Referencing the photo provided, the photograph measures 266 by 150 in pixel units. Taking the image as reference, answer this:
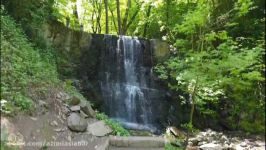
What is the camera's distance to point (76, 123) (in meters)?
6.59

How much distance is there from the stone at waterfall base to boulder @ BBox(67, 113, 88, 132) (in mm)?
153

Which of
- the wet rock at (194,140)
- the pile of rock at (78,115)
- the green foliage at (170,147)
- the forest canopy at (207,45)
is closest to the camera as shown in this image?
the pile of rock at (78,115)

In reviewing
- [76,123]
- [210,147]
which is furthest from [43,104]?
[210,147]

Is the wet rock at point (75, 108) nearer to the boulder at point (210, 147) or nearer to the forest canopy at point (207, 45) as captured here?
the forest canopy at point (207, 45)

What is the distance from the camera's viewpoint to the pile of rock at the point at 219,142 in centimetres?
908

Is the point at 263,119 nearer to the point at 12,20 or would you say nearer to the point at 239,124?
the point at 239,124

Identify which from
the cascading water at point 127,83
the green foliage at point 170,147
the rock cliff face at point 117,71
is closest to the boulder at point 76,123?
the green foliage at point 170,147

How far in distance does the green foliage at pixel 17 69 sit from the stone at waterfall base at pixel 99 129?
1480 mm

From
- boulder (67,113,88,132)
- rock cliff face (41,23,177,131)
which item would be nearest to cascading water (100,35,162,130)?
rock cliff face (41,23,177,131)

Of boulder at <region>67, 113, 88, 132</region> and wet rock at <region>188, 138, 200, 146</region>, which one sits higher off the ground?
boulder at <region>67, 113, 88, 132</region>

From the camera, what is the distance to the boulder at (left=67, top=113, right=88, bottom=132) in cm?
652

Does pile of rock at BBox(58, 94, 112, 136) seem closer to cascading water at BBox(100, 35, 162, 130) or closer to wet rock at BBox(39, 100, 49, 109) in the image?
wet rock at BBox(39, 100, 49, 109)

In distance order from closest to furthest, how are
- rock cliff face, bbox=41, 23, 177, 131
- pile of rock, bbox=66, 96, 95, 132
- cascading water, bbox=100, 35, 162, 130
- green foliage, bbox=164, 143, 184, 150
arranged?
1. pile of rock, bbox=66, 96, 95, 132
2. green foliage, bbox=164, 143, 184, 150
3. rock cliff face, bbox=41, 23, 177, 131
4. cascading water, bbox=100, 35, 162, 130

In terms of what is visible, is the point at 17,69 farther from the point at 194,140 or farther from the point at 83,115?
the point at 194,140
